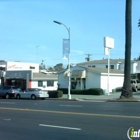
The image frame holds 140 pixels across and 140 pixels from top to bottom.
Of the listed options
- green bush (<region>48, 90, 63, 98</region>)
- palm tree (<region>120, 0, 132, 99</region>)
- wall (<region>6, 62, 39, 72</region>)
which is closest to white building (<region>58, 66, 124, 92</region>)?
green bush (<region>48, 90, 63, 98</region>)

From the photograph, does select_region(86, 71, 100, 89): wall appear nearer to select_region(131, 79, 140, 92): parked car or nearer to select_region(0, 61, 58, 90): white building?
select_region(131, 79, 140, 92): parked car

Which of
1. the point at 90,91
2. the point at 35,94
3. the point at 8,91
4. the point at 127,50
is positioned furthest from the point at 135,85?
the point at 8,91

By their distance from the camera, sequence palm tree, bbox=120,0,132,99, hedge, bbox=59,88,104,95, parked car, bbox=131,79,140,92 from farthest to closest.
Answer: parked car, bbox=131,79,140,92, hedge, bbox=59,88,104,95, palm tree, bbox=120,0,132,99

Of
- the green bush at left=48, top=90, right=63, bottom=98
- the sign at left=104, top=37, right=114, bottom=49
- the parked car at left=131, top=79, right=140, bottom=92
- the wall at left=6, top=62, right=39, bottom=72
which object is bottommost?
the green bush at left=48, top=90, right=63, bottom=98

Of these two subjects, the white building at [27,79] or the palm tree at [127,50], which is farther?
the white building at [27,79]

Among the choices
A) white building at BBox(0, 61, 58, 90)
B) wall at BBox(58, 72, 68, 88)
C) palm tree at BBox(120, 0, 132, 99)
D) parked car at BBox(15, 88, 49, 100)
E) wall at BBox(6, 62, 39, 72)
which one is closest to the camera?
palm tree at BBox(120, 0, 132, 99)

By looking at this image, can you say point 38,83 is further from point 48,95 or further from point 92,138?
point 92,138

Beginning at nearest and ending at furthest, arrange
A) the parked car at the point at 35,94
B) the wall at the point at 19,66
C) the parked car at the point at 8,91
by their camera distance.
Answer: the parked car at the point at 35,94 → the parked car at the point at 8,91 → the wall at the point at 19,66

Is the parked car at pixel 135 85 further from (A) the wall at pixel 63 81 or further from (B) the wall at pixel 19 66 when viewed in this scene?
(B) the wall at pixel 19 66

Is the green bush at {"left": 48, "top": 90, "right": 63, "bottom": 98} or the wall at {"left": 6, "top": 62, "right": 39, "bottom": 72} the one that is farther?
the wall at {"left": 6, "top": 62, "right": 39, "bottom": 72}

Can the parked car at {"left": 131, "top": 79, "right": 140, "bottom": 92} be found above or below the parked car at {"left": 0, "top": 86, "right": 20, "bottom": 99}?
above

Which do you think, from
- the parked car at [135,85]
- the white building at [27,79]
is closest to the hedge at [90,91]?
the parked car at [135,85]

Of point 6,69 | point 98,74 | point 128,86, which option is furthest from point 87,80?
point 6,69

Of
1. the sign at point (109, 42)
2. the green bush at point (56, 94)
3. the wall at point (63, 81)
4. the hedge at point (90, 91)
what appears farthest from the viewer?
the wall at point (63, 81)
